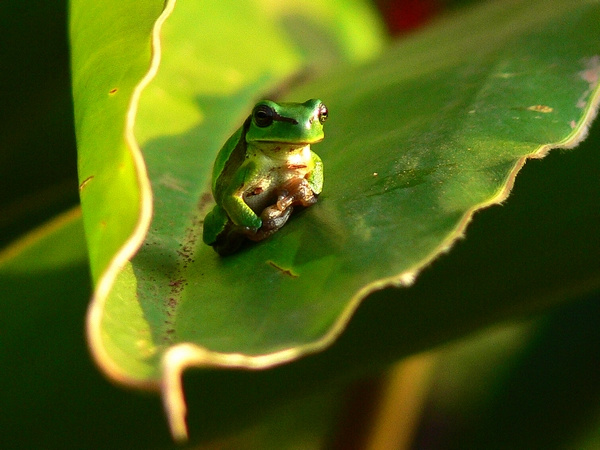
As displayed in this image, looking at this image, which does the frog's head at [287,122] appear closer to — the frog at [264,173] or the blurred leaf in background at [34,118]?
the frog at [264,173]

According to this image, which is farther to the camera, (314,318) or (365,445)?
(365,445)

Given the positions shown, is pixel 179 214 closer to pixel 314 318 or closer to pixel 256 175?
pixel 256 175

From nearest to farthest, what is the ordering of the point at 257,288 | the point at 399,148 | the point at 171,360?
1. the point at 171,360
2. the point at 257,288
3. the point at 399,148

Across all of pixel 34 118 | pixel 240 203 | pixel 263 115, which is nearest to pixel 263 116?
pixel 263 115

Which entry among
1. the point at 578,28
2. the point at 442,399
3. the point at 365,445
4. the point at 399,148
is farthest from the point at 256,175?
the point at 442,399

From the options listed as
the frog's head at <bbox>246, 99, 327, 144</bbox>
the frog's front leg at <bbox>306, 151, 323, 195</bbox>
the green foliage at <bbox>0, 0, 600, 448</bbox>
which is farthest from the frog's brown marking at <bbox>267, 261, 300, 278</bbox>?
the frog's head at <bbox>246, 99, 327, 144</bbox>

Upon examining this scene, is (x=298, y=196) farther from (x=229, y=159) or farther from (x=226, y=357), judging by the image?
(x=226, y=357)

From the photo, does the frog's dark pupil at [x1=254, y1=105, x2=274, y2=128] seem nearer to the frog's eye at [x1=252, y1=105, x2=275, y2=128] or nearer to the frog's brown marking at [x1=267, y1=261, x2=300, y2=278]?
the frog's eye at [x1=252, y1=105, x2=275, y2=128]

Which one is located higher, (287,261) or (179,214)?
(287,261)

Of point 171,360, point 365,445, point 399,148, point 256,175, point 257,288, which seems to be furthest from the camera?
point 365,445
